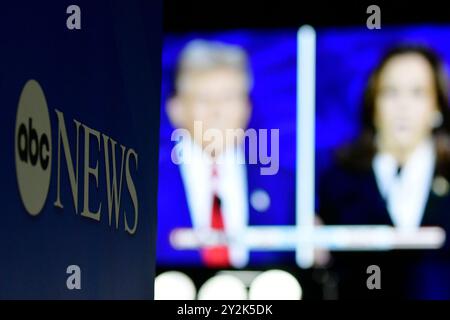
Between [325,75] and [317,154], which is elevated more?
[325,75]

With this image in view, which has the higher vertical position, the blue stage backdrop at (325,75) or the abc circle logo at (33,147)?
the blue stage backdrop at (325,75)

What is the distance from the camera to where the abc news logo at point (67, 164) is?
2164 millimetres

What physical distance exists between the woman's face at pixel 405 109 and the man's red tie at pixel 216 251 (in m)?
1.02

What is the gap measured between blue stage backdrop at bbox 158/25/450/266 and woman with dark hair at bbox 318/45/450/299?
0.06 meters

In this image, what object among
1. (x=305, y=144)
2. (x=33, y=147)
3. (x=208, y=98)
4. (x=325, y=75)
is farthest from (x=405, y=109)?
(x=33, y=147)

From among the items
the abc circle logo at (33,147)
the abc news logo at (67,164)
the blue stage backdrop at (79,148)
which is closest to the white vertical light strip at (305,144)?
the blue stage backdrop at (79,148)

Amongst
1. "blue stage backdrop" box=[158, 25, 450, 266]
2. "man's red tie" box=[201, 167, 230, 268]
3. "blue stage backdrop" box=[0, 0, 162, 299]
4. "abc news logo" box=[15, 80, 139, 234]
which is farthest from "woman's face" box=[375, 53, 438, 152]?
"abc news logo" box=[15, 80, 139, 234]

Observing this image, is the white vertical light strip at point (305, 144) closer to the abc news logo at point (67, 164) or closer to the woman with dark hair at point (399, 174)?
the woman with dark hair at point (399, 174)

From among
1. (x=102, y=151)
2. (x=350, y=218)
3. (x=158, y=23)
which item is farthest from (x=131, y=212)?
(x=350, y=218)

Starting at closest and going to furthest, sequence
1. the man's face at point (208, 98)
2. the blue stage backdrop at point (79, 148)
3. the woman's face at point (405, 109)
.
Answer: the blue stage backdrop at point (79, 148)
the woman's face at point (405, 109)
the man's face at point (208, 98)

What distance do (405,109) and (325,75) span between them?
19.8 inches

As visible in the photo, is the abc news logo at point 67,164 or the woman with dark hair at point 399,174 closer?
the abc news logo at point 67,164

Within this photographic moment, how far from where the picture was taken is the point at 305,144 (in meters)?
6.17

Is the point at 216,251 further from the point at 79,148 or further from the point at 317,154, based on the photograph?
the point at 79,148
